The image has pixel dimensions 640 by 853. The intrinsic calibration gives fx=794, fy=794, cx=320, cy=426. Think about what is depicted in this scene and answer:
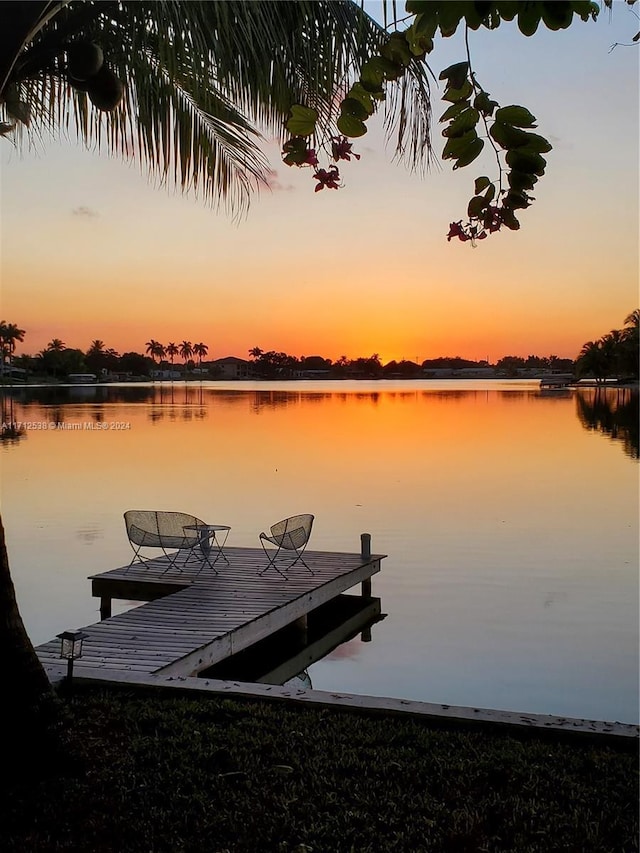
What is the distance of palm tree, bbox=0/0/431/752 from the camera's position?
3.98 meters

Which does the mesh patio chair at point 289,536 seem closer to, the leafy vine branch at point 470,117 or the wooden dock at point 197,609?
the wooden dock at point 197,609

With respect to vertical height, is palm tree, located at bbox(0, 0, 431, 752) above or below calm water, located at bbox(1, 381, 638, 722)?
above

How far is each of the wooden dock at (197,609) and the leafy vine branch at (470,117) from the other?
458cm

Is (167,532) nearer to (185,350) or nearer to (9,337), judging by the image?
(9,337)

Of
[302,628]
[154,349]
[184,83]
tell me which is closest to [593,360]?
[154,349]

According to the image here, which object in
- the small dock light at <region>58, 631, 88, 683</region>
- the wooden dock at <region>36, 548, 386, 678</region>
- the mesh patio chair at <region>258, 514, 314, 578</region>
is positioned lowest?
the wooden dock at <region>36, 548, 386, 678</region>

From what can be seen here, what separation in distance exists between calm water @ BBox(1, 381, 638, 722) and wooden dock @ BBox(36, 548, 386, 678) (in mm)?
822

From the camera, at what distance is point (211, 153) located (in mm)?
5895

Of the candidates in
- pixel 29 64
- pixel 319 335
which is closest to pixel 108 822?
pixel 29 64

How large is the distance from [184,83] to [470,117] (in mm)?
4022

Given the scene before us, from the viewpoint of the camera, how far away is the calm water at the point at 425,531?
30.8ft

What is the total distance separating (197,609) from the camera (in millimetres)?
8914

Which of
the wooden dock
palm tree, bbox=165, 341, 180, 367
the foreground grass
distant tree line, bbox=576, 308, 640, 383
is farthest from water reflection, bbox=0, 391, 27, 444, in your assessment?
palm tree, bbox=165, 341, 180, 367

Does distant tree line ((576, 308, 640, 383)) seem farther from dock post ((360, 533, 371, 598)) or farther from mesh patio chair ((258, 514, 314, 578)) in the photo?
mesh patio chair ((258, 514, 314, 578))
